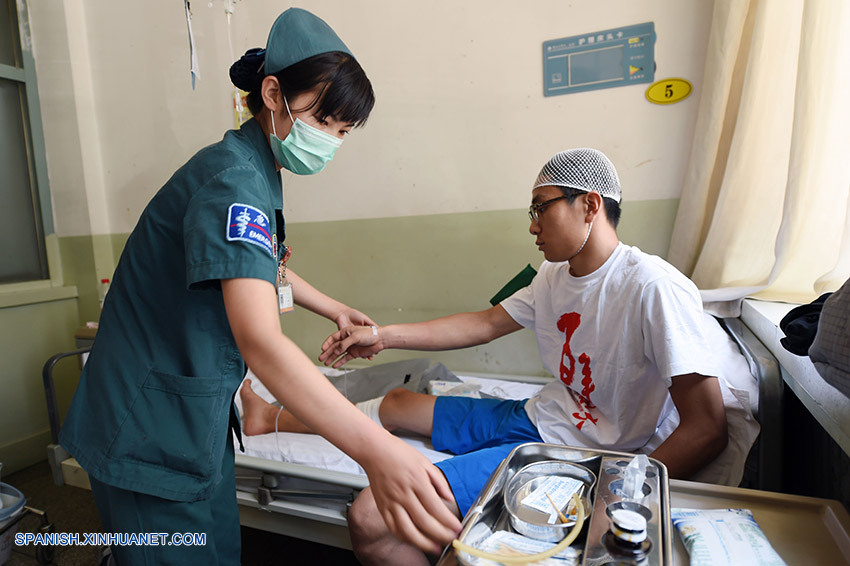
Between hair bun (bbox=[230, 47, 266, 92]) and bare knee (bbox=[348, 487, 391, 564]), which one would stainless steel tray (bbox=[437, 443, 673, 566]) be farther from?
hair bun (bbox=[230, 47, 266, 92])

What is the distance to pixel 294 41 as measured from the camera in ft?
3.46

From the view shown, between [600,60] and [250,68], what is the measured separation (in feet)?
5.27

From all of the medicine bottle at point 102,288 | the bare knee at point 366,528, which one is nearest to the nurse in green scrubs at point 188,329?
the bare knee at point 366,528

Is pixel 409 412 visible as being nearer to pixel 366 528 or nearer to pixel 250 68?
pixel 366 528

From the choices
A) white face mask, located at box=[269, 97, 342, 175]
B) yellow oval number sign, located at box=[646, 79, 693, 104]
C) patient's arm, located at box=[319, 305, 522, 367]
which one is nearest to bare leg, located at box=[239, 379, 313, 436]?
patient's arm, located at box=[319, 305, 522, 367]

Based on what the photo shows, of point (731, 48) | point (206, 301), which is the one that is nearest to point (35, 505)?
point (206, 301)

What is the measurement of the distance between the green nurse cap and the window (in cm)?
290

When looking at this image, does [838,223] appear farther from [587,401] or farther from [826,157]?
[587,401]

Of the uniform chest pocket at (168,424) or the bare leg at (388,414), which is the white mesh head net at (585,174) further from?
the uniform chest pocket at (168,424)

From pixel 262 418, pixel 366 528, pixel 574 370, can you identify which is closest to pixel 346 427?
pixel 366 528

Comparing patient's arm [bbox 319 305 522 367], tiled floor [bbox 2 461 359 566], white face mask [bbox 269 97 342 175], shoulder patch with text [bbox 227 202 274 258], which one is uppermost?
white face mask [bbox 269 97 342 175]

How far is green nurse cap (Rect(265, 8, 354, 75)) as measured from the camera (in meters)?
1.05

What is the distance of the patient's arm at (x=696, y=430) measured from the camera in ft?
3.83

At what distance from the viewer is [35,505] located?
2.48 m
